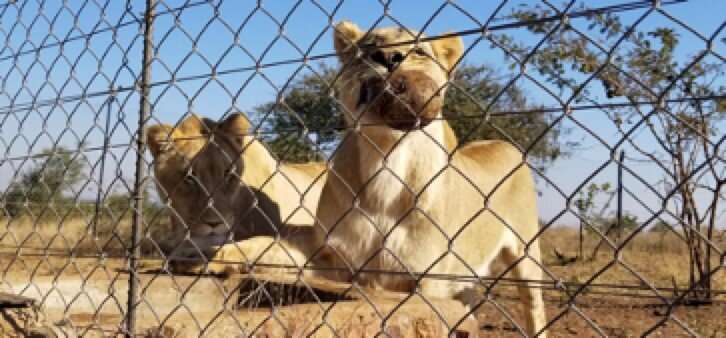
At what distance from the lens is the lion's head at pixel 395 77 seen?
2.37m

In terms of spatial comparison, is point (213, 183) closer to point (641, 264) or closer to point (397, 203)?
point (397, 203)

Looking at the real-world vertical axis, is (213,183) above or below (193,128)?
below

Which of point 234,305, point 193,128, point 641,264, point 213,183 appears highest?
point 193,128

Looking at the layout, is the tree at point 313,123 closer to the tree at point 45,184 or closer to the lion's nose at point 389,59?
the lion's nose at point 389,59

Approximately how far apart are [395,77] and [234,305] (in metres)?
1.74

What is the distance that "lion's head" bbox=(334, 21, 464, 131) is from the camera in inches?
93.5

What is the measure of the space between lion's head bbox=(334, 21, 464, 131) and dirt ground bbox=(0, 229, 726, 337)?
1.97 ft

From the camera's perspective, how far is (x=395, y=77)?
2.58 meters

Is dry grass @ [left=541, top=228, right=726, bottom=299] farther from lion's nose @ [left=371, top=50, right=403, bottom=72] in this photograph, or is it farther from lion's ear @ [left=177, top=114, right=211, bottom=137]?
lion's nose @ [left=371, top=50, right=403, bottom=72]

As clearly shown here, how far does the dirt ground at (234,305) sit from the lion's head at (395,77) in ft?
1.97

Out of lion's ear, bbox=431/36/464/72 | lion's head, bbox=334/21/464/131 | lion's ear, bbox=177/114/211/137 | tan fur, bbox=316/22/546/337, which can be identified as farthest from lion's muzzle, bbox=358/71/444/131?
lion's ear, bbox=177/114/211/137

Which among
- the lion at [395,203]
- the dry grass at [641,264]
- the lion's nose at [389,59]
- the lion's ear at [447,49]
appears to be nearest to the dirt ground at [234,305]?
the dry grass at [641,264]

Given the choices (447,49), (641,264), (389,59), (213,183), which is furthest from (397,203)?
(641,264)

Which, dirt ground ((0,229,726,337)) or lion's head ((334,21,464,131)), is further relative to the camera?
dirt ground ((0,229,726,337))
